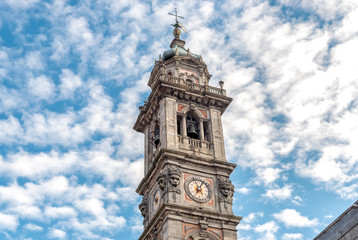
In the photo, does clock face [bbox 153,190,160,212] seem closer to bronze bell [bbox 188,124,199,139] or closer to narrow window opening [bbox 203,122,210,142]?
bronze bell [bbox 188,124,199,139]

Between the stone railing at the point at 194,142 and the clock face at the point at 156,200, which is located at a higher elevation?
the stone railing at the point at 194,142

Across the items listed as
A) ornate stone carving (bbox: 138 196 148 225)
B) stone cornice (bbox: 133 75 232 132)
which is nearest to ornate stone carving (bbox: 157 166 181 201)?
ornate stone carving (bbox: 138 196 148 225)

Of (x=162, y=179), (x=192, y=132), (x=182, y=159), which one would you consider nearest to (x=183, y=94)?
(x=192, y=132)

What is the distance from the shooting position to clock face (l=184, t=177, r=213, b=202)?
1730 inches

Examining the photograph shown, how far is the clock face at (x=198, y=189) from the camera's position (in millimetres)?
43938

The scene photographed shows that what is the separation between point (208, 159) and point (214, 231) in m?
7.05

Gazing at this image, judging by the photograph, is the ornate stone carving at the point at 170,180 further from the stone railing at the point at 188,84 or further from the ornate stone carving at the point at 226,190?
the stone railing at the point at 188,84

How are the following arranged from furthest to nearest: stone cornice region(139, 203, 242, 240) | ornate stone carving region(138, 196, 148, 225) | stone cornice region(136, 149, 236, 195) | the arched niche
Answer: ornate stone carving region(138, 196, 148, 225) < stone cornice region(136, 149, 236, 195) < stone cornice region(139, 203, 242, 240) < the arched niche

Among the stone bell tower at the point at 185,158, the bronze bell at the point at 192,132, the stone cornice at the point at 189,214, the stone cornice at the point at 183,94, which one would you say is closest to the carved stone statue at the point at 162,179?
the stone bell tower at the point at 185,158

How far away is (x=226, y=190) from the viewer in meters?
45.0

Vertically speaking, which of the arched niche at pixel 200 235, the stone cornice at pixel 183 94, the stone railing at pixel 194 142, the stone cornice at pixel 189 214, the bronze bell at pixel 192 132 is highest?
the stone cornice at pixel 183 94

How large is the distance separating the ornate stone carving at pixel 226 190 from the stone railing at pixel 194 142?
13.1ft

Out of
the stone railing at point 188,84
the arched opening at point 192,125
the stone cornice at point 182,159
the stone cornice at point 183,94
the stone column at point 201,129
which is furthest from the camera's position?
the stone railing at point 188,84

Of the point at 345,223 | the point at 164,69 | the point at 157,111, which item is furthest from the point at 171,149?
the point at 345,223
